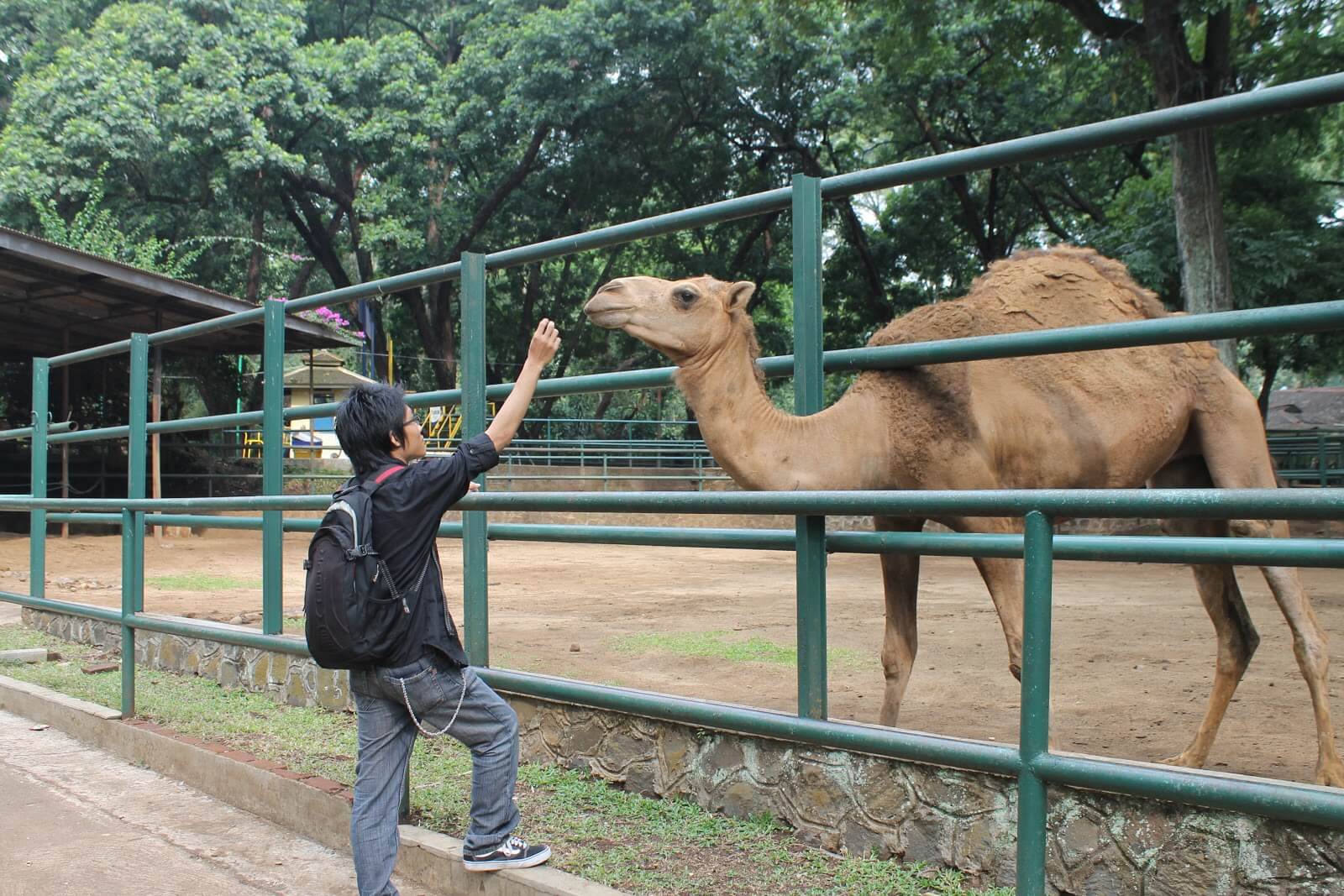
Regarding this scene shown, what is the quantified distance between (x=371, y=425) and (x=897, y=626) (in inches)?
84.1

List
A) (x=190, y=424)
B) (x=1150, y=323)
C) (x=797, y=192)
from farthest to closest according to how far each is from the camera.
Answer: (x=190, y=424)
(x=797, y=192)
(x=1150, y=323)

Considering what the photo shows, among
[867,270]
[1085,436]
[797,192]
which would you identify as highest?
[867,270]

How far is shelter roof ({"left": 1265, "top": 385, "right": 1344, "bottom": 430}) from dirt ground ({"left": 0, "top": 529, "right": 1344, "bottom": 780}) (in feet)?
79.6

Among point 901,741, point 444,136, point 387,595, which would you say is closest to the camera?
point 901,741

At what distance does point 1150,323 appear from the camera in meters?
2.83

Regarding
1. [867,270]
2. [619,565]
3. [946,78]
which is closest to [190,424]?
[619,565]

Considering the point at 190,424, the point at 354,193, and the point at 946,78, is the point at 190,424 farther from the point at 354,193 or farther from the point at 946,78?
the point at 354,193

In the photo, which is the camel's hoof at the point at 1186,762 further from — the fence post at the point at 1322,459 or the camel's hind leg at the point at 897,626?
the fence post at the point at 1322,459

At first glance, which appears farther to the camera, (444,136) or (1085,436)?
(444,136)

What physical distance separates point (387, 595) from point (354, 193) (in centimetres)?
2444

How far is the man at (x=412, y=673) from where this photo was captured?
124 inches

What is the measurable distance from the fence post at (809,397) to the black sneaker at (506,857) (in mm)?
938

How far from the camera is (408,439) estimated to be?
326 cm

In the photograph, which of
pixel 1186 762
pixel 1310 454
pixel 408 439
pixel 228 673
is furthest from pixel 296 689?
pixel 1310 454
